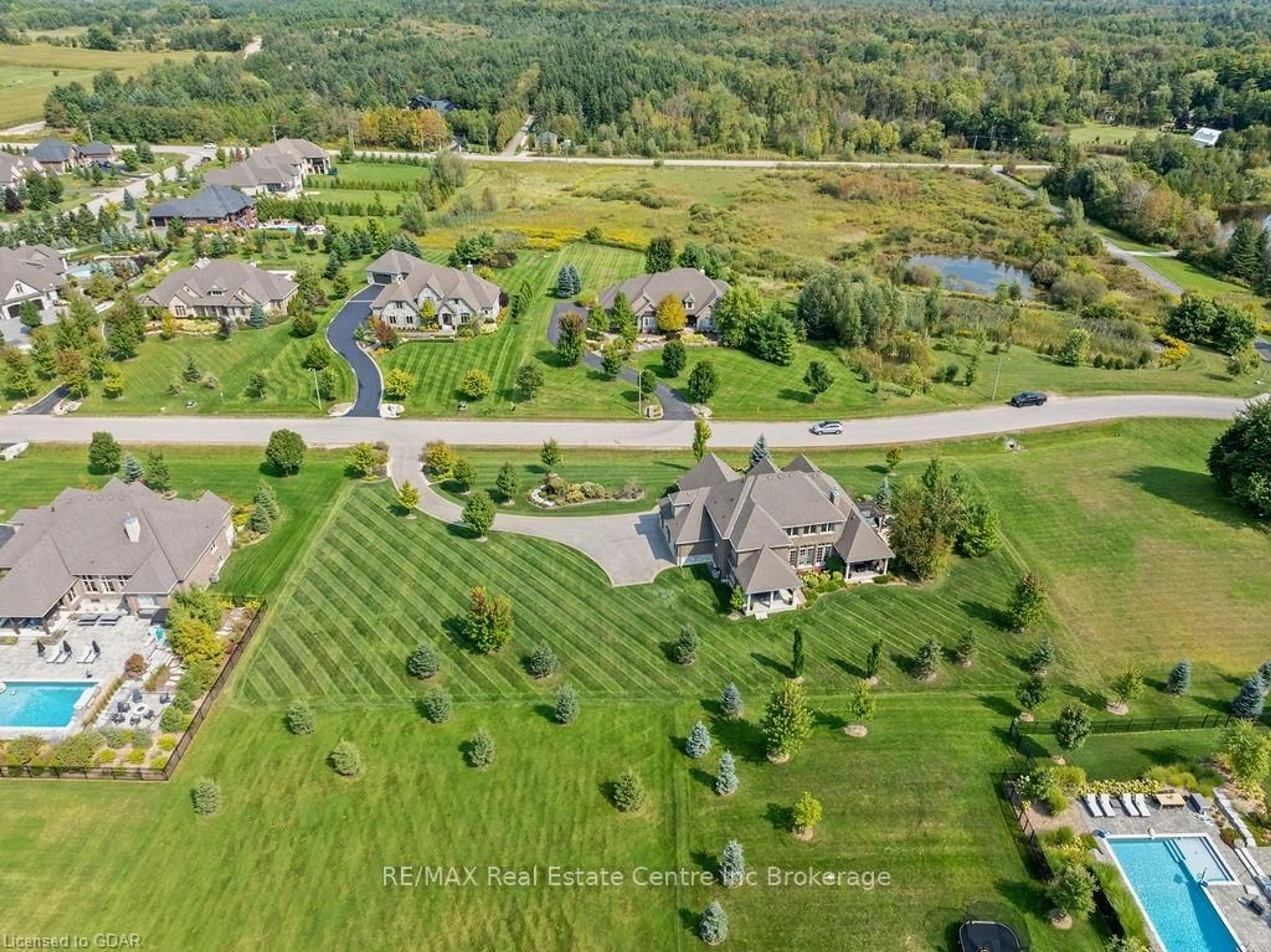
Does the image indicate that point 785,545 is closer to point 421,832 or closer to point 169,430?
point 421,832

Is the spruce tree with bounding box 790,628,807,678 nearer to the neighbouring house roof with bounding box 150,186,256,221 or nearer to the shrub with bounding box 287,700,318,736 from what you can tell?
the shrub with bounding box 287,700,318,736

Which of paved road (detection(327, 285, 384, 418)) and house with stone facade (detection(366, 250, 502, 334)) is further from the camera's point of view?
house with stone facade (detection(366, 250, 502, 334))

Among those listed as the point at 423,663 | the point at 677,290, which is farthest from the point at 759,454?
the point at 677,290

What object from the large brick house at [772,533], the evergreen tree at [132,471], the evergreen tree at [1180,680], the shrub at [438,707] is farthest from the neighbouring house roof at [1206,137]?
the evergreen tree at [132,471]

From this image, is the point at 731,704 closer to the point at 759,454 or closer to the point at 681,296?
the point at 759,454

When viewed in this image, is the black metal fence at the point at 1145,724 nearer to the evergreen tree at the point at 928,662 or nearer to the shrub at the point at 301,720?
the evergreen tree at the point at 928,662

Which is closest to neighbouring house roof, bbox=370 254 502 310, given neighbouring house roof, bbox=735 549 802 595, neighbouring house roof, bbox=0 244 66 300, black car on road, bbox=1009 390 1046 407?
neighbouring house roof, bbox=0 244 66 300
